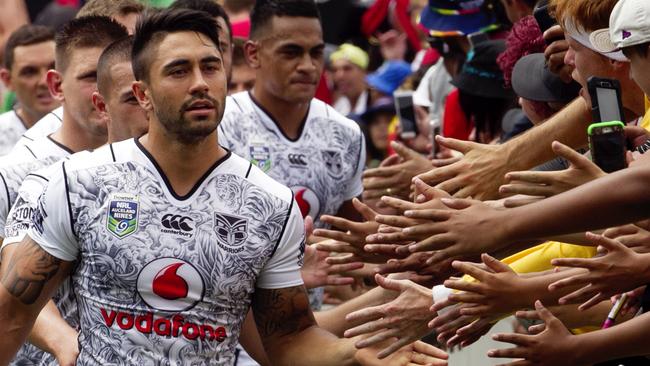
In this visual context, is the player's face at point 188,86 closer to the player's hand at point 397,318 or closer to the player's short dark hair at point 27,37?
the player's hand at point 397,318

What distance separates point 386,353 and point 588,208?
1.35 metres

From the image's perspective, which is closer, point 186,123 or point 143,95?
point 186,123

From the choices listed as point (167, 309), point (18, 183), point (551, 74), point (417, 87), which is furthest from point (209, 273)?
point (417, 87)

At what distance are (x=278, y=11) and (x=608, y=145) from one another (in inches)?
179

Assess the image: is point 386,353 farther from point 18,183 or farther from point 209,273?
point 18,183

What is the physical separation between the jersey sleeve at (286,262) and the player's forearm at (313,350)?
0.24 metres

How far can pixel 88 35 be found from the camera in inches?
321

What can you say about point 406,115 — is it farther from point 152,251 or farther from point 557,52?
point 152,251

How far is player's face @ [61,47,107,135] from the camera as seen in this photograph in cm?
782

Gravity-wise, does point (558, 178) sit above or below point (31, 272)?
above

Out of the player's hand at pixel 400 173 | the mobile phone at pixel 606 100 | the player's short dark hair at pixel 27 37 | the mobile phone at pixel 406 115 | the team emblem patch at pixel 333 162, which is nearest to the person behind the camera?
the mobile phone at pixel 606 100

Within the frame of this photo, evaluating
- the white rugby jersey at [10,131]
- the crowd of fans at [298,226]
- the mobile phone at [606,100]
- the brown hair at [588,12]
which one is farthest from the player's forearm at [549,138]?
the white rugby jersey at [10,131]

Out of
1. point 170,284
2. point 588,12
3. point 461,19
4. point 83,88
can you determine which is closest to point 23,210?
point 170,284

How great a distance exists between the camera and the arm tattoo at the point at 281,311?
6.44 m
